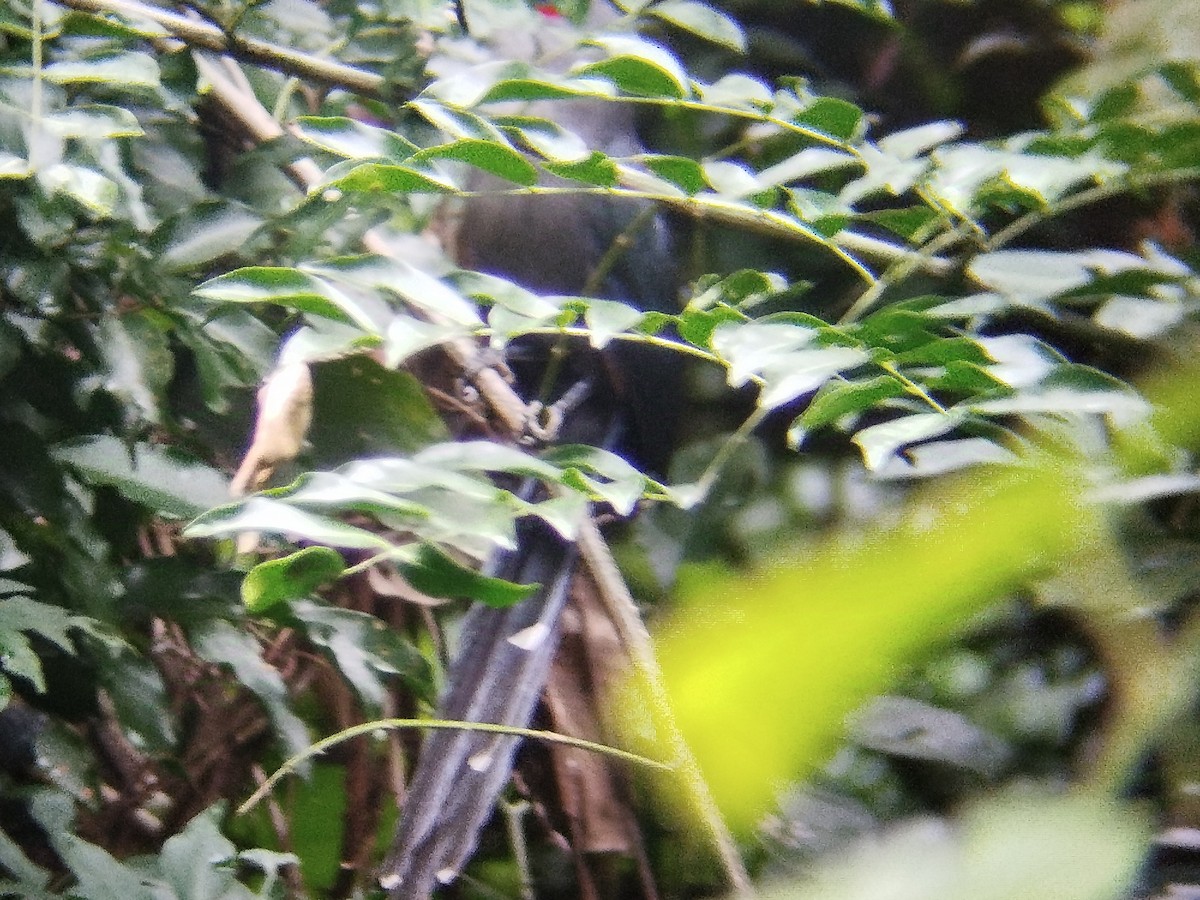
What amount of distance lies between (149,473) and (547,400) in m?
0.66

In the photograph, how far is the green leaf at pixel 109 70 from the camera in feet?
2.30

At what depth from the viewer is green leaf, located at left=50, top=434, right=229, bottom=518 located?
29.4 inches

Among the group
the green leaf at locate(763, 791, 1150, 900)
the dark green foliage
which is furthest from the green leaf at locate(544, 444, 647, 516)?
the green leaf at locate(763, 791, 1150, 900)

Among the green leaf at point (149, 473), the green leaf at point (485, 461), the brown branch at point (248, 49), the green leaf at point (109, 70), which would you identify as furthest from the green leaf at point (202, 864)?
the brown branch at point (248, 49)

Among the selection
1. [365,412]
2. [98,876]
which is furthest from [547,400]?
[98,876]

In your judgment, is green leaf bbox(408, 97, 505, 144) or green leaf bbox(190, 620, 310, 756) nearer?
green leaf bbox(408, 97, 505, 144)

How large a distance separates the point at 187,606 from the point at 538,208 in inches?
36.2

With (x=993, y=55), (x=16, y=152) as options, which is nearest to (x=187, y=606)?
(x=16, y=152)

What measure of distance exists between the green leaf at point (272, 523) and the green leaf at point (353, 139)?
244mm

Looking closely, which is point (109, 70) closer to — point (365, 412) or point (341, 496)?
point (365, 412)

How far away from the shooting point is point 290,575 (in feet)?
1.69

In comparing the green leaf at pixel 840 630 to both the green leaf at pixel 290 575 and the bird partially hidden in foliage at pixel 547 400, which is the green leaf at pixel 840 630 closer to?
the green leaf at pixel 290 575

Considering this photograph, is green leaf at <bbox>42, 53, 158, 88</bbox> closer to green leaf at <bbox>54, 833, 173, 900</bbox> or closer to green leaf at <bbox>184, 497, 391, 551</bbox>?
green leaf at <bbox>184, 497, 391, 551</bbox>

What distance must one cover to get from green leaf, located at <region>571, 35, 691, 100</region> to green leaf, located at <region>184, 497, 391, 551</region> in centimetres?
31
